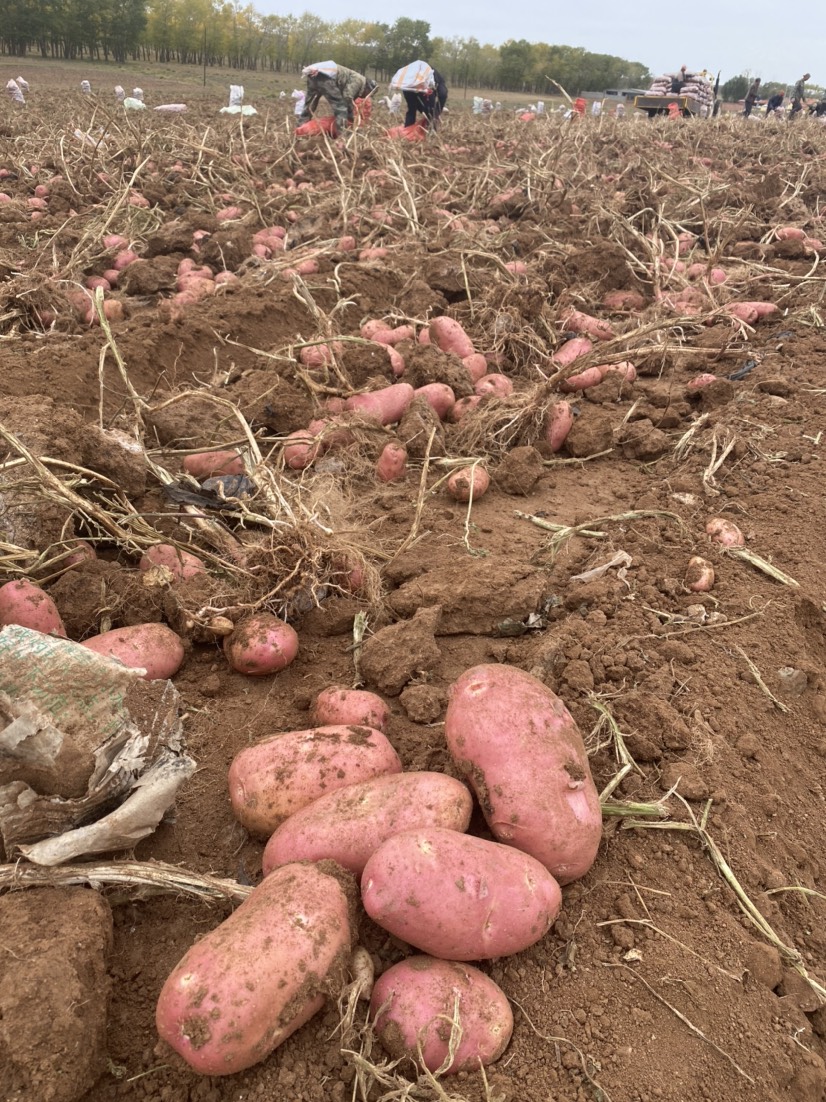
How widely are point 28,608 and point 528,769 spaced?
1380 mm

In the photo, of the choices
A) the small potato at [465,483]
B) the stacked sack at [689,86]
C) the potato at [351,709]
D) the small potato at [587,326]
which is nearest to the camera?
the potato at [351,709]

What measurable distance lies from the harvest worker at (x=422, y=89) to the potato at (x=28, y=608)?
12638 mm

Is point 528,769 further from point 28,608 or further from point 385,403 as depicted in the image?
point 385,403

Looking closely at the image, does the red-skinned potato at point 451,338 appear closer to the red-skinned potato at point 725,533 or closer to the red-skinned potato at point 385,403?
the red-skinned potato at point 385,403

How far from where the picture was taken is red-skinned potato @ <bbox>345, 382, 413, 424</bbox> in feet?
10.4

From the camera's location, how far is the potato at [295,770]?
149 centimetres

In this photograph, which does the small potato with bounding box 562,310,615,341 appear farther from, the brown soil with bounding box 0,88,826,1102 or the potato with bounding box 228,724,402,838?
Result: the potato with bounding box 228,724,402,838

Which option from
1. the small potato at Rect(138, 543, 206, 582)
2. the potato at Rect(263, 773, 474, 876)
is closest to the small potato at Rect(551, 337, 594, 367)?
the small potato at Rect(138, 543, 206, 582)

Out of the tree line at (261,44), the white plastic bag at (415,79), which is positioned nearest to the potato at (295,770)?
the white plastic bag at (415,79)

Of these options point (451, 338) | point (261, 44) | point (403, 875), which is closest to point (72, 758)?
point (403, 875)

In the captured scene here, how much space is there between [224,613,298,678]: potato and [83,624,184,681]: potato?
6.2 inches

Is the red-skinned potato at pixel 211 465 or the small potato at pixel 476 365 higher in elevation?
the small potato at pixel 476 365

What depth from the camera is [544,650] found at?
1.93 metres

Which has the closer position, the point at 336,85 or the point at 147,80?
the point at 336,85
